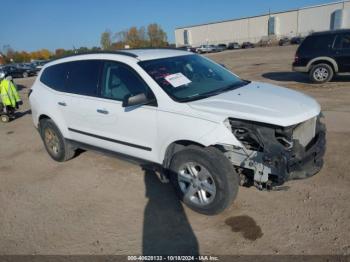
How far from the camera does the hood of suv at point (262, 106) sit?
315 centimetres

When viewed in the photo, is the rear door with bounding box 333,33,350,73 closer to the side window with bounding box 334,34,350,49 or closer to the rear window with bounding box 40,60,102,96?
the side window with bounding box 334,34,350,49

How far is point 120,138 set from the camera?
4195mm

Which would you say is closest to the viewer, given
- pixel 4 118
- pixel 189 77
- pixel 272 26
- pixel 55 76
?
pixel 189 77

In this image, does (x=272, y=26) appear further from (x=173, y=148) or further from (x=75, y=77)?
(x=173, y=148)

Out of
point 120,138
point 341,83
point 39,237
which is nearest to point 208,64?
point 120,138

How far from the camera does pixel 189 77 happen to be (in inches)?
164

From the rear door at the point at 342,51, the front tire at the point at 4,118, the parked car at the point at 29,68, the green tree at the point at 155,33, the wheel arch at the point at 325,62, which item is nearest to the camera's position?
the front tire at the point at 4,118

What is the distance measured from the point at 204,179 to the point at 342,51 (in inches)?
378

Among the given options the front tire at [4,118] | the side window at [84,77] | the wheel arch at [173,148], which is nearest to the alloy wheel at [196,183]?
the wheel arch at [173,148]

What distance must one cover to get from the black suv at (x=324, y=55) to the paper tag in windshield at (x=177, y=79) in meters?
8.83

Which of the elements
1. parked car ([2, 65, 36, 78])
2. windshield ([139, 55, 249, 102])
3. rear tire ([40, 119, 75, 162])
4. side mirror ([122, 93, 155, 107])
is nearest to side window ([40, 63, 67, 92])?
rear tire ([40, 119, 75, 162])

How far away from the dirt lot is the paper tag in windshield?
58.3 inches

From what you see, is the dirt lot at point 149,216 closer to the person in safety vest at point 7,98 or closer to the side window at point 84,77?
the side window at point 84,77

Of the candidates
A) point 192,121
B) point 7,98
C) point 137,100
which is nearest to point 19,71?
point 7,98
